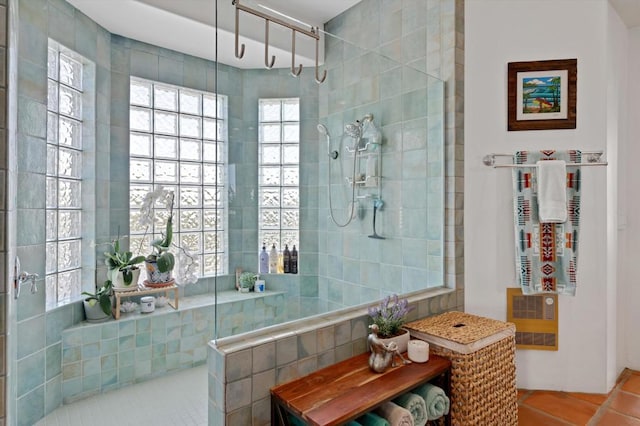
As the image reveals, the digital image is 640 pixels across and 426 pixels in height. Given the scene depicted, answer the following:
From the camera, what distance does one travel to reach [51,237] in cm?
234

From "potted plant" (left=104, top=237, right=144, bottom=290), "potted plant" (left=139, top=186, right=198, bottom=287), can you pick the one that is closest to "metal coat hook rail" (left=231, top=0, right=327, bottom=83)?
"potted plant" (left=139, top=186, right=198, bottom=287)

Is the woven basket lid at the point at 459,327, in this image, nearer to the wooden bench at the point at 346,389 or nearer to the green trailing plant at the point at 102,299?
the wooden bench at the point at 346,389

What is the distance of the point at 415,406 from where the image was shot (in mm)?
1546

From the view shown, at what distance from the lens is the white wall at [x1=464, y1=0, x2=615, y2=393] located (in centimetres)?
220

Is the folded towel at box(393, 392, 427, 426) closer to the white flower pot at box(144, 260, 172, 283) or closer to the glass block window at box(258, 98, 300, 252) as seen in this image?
the glass block window at box(258, 98, 300, 252)

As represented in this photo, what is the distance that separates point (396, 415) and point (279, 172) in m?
1.25

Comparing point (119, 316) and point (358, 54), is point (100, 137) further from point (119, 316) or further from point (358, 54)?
point (358, 54)

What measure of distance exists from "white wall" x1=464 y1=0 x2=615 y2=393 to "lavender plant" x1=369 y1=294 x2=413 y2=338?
817mm

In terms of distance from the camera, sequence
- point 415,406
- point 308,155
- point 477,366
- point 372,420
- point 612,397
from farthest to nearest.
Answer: point 612,397, point 308,155, point 477,366, point 415,406, point 372,420

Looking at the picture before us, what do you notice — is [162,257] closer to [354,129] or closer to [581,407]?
[354,129]

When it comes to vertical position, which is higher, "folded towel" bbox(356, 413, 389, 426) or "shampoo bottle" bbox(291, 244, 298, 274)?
"shampoo bottle" bbox(291, 244, 298, 274)

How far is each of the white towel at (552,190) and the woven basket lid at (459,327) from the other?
72 cm

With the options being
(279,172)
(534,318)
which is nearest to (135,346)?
(279,172)

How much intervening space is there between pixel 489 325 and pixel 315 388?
107cm
